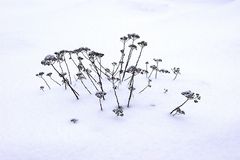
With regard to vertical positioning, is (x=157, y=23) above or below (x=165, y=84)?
above

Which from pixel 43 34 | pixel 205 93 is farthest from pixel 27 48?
pixel 205 93

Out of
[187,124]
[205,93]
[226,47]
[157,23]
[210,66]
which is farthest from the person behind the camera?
[157,23]

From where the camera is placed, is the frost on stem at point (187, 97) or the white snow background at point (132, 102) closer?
the white snow background at point (132, 102)

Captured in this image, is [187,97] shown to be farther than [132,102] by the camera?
No

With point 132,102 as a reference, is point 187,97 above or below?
below

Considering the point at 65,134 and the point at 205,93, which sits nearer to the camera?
the point at 65,134

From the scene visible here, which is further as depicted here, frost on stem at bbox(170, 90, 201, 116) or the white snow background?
frost on stem at bbox(170, 90, 201, 116)

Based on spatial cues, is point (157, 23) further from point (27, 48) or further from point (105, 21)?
point (27, 48)

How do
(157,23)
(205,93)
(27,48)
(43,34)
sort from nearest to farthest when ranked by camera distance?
(205,93) < (27,48) < (43,34) < (157,23)
